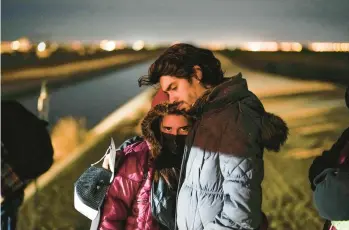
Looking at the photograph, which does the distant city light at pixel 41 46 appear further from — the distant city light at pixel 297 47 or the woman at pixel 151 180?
the distant city light at pixel 297 47

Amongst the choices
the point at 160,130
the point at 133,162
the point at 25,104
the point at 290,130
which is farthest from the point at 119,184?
the point at 290,130

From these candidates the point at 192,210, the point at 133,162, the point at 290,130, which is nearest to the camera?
the point at 192,210

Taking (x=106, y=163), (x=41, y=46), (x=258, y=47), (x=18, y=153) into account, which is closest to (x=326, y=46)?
(x=258, y=47)

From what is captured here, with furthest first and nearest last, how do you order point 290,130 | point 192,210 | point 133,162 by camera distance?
point 290,130, point 133,162, point 192,210

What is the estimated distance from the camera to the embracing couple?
65.9 inches

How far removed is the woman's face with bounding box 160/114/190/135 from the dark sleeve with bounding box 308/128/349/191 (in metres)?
0.50

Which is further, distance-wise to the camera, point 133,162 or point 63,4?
point 63,4

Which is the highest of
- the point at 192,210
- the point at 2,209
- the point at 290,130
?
the point at 290,130

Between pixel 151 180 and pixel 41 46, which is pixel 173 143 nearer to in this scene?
pixel 151 180

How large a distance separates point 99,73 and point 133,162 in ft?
1.31

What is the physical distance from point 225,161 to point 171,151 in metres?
0.24

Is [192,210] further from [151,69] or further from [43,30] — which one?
[43,30]

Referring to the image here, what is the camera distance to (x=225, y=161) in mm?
1679

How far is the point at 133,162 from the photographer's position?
1.83 m
